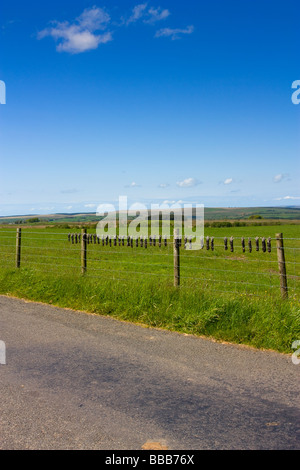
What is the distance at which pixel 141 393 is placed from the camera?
461cm

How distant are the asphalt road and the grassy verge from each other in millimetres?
367

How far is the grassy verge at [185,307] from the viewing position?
6.60m

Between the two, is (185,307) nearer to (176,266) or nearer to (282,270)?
(176,266)

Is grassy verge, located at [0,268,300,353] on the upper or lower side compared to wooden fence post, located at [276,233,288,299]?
lower

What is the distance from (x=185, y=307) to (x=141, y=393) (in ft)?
10.7

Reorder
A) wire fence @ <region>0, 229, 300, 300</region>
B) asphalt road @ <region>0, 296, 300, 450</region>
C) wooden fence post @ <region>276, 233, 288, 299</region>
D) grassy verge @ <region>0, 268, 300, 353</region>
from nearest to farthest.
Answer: asphalt road @ <region>0, 296, 300, 450</region>, grassy verge @ <region>0, 268, 300, 353</region>, wooden fence post @ <region>276, 233, 288, 299</region>, wire fence @ <region>0, 229, 300, 300</region>

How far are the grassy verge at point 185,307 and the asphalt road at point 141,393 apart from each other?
0.37 metres

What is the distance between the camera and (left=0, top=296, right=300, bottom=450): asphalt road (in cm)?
364

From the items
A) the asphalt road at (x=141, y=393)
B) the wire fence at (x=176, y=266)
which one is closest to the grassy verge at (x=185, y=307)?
the asphalt road at (x=141, y=393)

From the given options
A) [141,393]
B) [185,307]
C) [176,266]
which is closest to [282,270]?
[185,307]

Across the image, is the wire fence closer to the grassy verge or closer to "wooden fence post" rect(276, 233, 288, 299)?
"wooden fence post" rect(276, 233, 288, 299)

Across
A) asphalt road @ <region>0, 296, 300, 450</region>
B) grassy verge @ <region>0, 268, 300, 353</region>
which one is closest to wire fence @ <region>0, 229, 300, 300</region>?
grassy verge @ <region>0, 268, 300, 353</region>

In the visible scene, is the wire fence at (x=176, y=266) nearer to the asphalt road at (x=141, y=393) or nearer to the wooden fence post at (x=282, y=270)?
the wooden fence post at (x=282, y=270)

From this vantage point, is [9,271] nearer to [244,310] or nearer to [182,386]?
[244,310]
